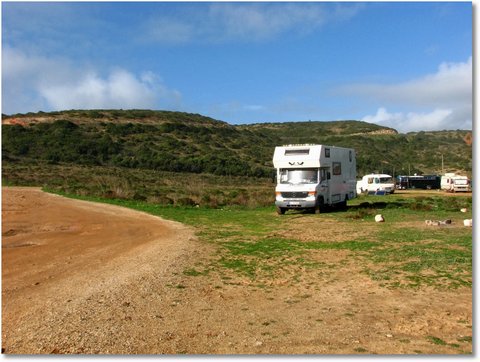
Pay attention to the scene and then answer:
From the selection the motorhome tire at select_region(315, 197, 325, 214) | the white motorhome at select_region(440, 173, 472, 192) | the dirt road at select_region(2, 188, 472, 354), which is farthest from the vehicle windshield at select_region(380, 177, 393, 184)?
the dirt road at select_region(2, 188, 472, 354)

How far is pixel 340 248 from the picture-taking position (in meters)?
11.5

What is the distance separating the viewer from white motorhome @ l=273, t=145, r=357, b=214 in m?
21.0

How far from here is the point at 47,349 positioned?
194 inches

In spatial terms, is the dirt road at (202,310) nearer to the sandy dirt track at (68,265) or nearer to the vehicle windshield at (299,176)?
the sandy dirt track at (68,265)

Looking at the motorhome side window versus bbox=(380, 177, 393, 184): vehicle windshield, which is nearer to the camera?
the motorhome side window

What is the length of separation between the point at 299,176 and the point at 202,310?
50.4 ft

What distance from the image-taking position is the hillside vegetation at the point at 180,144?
200 feet

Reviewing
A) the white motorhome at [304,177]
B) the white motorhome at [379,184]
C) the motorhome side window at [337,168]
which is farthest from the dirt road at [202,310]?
the white motorhome at [379,184]

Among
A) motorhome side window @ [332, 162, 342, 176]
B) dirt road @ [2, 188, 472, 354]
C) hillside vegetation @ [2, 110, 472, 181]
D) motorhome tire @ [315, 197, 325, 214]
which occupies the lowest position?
dirt road @ [2, 188, 472, 354]

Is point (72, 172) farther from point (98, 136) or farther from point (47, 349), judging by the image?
point (47, 349)

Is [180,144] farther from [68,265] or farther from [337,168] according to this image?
[68,265]

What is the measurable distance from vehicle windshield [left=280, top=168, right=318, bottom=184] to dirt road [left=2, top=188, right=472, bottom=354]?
10656 mm

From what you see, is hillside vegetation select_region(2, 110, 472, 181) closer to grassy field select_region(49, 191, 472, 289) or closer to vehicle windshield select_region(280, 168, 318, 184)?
vehicle windshield select_region(280, 168, 318, 184)

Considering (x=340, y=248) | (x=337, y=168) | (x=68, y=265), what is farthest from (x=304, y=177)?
(x=68, y=265)
